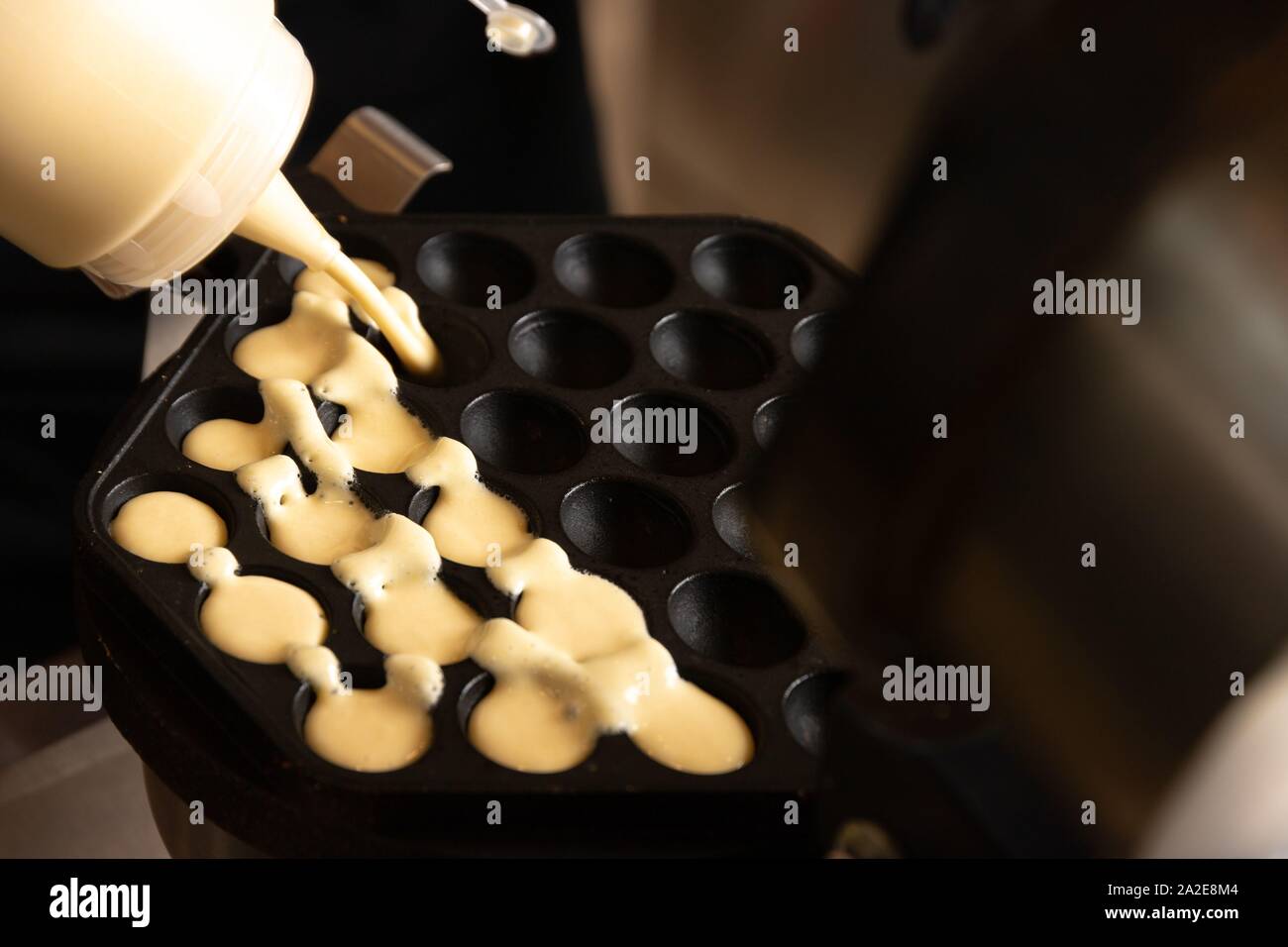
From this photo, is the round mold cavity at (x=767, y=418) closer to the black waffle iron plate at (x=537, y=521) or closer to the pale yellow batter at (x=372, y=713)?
the black waffle iron plate at (x=537, y=521)

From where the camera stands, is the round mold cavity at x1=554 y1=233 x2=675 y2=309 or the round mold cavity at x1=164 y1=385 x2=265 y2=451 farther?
the round mold cavity at x1=554 y1=233 x2=675 y2=309

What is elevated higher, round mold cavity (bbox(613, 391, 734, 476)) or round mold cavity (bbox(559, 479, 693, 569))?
round mold cavity (bbox(613, 391, 734, 476))

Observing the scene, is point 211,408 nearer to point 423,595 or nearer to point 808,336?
point 423,595

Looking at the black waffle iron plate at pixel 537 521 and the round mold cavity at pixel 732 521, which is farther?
the round mold cavity at pixel 732 521

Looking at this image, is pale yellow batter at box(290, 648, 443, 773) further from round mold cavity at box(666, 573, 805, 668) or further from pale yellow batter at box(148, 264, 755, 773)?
round mold cavity at box(666, 573, 805, 668)

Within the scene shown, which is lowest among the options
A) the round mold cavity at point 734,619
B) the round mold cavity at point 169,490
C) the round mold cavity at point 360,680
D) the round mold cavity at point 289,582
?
the round mold cavity at point 360,680

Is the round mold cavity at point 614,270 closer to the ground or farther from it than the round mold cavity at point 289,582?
farther from it

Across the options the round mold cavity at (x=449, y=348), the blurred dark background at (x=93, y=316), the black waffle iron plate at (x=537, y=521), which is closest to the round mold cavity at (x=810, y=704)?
the black waffle iron plate at (x=537, y=521)

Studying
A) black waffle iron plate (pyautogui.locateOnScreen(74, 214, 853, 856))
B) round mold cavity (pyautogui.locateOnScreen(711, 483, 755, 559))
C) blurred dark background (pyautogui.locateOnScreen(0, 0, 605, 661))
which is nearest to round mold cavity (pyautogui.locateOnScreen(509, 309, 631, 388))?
black waffle iron plate (pyautogui.locateOnScreen(74, 214, 853, 856))
